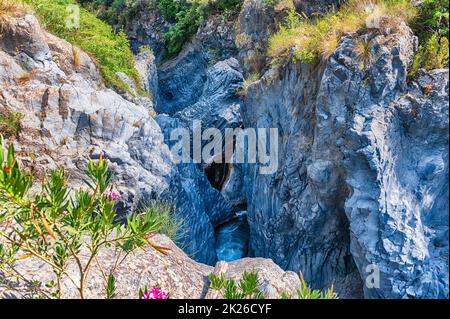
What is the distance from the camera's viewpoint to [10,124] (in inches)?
202

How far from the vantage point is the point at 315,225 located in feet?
18.8

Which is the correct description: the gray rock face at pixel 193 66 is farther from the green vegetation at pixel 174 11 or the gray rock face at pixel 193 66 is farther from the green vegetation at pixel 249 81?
the green vegetation at pixel 249 81

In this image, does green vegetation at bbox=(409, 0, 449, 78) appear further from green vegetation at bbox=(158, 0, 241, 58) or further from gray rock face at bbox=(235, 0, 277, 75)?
green vegetation at bbox=(158, 0, 241, 58)

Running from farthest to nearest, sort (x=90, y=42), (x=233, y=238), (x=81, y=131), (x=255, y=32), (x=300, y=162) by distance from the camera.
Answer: (x=255, y=32)
(x=90, y=42)
(x=233, y=238)
(x=300, y=162)
(x=81, y=131)

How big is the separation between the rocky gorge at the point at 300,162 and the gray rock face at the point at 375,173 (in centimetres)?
2

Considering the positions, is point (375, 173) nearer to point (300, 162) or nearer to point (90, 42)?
point (300, 162)

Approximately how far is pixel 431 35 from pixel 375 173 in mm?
2078

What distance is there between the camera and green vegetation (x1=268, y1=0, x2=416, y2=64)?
5008 mm

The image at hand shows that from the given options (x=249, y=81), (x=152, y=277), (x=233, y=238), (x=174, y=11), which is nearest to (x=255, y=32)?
(x=249, y=81)

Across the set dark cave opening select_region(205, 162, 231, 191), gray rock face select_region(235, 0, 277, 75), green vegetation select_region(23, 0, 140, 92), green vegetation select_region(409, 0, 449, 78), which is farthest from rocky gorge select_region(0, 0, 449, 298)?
dark cave opening select_region(205, 162, 231, 191)

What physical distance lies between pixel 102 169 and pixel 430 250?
4.06 metres

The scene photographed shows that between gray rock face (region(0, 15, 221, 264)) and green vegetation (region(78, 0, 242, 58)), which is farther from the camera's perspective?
green vegetation (region(78, 0, 242, 58))

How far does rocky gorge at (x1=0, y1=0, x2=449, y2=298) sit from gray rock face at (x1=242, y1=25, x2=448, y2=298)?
16 mm

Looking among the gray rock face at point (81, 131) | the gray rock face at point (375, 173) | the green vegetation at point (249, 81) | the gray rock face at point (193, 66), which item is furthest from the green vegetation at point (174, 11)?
the gray rock face at point (375, 173)
